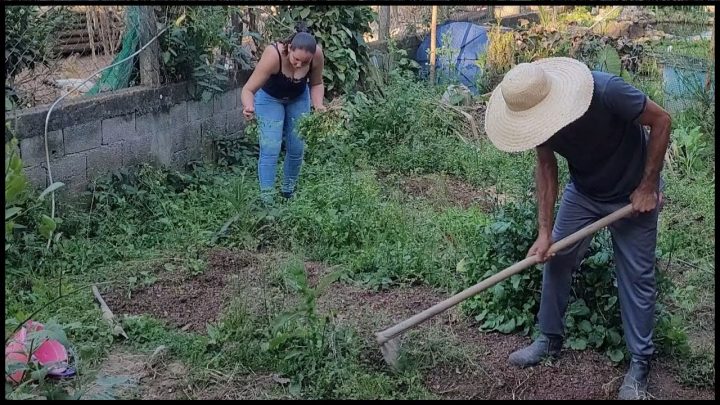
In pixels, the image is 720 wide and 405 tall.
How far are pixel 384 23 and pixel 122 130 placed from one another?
479 cm

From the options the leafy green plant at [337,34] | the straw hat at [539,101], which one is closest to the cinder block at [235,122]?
the leafy green plant at [337,34]

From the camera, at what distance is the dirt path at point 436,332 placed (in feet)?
12.0

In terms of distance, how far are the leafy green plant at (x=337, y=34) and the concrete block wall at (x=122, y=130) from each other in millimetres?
972

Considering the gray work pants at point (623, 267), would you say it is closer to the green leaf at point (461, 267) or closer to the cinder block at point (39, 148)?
the green leaf at point (461, 267)

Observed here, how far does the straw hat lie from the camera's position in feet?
11.0

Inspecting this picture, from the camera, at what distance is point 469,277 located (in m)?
4.51

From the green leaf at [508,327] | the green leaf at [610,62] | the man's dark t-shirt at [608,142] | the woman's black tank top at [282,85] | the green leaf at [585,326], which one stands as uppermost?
the man's dark t-shirt at [608,142]

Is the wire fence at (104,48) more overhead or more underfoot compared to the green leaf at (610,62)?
more overhead

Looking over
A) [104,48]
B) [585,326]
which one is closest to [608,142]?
[585,326]

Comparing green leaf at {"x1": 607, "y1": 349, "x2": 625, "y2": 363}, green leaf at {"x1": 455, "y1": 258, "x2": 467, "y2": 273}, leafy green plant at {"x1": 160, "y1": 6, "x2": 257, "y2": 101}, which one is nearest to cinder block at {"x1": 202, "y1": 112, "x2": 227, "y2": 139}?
leafy green plant at {"x1": 160, "y1": 6, "x2": 257, "y2": 101}

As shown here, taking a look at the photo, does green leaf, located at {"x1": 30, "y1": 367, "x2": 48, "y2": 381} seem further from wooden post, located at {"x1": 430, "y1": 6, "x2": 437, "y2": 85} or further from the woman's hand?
wooden post, located at {"x1": 430, "y1": 6, "x2": 437, "y2": 85}

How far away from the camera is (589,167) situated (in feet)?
11.8

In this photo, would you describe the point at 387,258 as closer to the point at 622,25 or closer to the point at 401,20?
the point at 401,20

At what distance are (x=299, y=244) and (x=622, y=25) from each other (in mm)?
10215
